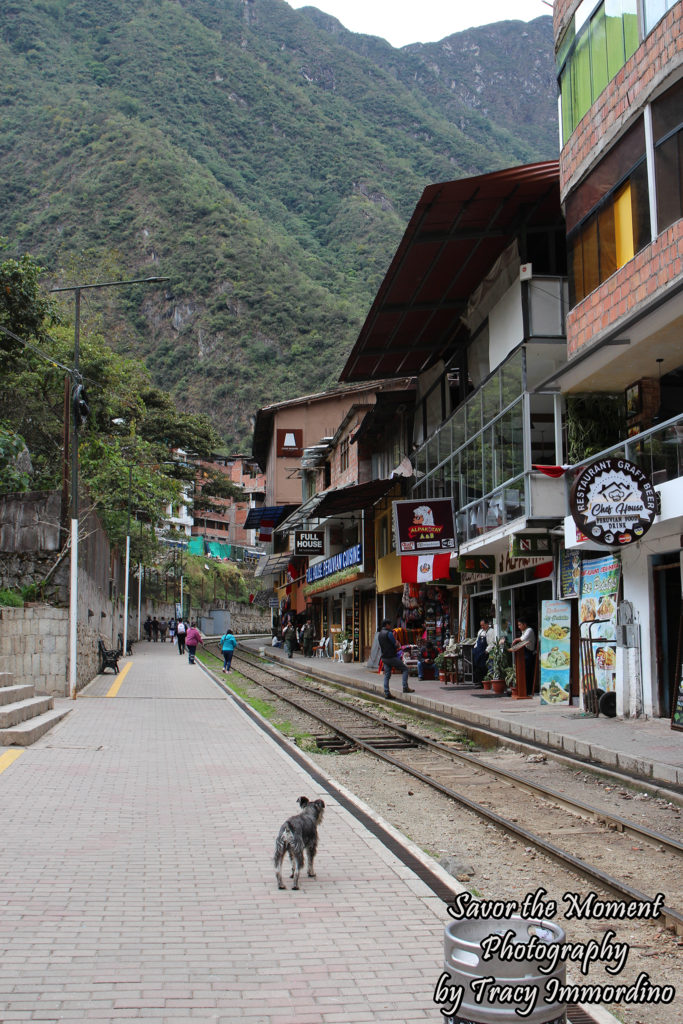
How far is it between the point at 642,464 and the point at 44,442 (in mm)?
28393

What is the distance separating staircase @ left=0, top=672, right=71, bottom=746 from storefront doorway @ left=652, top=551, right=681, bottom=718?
927 centimetres

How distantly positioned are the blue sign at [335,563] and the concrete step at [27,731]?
21.8 metres

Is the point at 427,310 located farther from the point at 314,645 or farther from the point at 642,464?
the point at 314,645

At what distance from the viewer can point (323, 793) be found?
9.52 m

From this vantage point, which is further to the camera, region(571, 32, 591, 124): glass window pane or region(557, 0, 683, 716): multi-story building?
region(571, 32, 591, 124): glass window pane

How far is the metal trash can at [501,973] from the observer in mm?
2838

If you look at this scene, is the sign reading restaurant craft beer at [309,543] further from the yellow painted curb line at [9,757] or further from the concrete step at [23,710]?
the yellow painted curb line at [9,757]

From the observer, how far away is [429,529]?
A: 2395 centimetres

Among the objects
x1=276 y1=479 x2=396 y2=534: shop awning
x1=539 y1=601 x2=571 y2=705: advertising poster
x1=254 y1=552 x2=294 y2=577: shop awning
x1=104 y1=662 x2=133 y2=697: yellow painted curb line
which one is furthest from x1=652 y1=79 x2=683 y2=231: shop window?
x1=254 y1=552 x2=294 y2=577: shop awning

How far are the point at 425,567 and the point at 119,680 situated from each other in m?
9.05

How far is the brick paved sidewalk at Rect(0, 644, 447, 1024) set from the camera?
168 inches

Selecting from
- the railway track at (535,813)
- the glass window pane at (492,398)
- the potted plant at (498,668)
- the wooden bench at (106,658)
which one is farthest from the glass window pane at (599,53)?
the wooden bench at (106,658)

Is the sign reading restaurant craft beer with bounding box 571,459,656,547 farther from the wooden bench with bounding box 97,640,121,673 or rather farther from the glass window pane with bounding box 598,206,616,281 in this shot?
the wooden bench with bounding box 97,640,121,673

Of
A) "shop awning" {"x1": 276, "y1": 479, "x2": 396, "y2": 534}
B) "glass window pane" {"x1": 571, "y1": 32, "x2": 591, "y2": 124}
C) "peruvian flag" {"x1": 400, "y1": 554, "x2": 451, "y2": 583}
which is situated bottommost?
"peruvian flag" {"x1": 400, "y1": 554, "x2": 451, "y2": 583}
